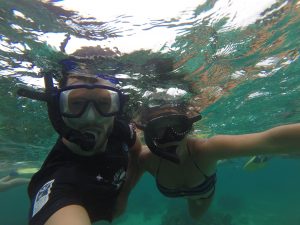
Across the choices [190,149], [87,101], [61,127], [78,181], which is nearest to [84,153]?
[61,127]

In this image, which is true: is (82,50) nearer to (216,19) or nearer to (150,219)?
(216,19)

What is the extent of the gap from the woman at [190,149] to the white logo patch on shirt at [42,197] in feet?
8.85

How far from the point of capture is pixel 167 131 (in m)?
6.44

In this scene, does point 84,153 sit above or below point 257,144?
below

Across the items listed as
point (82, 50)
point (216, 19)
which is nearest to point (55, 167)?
point (82, 50)

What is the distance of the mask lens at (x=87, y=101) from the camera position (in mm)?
5141

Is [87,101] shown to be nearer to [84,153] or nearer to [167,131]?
[84,153]

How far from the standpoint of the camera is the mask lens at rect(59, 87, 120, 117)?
202 inches

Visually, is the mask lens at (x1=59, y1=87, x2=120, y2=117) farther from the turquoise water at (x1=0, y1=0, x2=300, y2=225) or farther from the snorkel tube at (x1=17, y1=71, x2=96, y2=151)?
the turquoise water at (x1=0, y1=0, x2=300, y2=225)

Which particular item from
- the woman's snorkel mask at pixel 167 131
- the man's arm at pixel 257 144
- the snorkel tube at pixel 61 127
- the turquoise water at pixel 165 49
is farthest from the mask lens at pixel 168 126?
the turquoise water at pixel 165 49

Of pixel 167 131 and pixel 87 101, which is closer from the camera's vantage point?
pixel 87 101

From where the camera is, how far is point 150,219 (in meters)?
49.2

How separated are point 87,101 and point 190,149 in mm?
3025

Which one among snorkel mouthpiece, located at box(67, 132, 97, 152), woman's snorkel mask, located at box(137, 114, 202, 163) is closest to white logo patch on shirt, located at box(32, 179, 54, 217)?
snorkel mouthpiece, located at box(67, 132, 97, 152)
